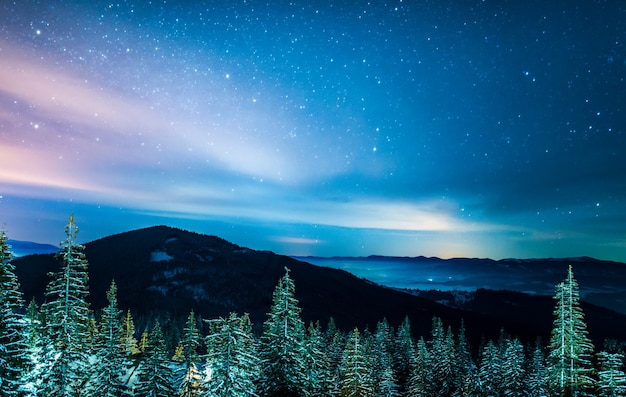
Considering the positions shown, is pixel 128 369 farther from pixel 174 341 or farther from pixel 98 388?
pixel 174 341

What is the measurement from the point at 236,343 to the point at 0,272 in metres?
13.8

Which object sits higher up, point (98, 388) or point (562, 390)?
point (562, 390)

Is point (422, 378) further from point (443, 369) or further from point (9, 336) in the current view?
point (9, 336)

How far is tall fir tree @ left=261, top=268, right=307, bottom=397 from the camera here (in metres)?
27.2

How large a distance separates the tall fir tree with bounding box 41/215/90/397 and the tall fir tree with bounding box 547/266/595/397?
29984 millimetres

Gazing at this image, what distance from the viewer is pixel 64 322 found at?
909 inches

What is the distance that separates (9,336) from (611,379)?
115 ft

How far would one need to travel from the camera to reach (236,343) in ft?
86.5

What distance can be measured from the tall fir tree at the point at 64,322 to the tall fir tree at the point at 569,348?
30.0 meters

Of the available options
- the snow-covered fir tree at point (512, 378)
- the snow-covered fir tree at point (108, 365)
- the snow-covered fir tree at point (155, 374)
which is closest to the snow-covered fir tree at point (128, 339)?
the snow-covered fir tree at point (108, 365)

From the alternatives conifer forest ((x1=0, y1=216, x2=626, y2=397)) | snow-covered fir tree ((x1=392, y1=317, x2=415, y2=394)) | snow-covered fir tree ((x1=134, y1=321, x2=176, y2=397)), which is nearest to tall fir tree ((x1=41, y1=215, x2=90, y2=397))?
conifer forest ((x1=0, y1=216, x2=626, y2=397))

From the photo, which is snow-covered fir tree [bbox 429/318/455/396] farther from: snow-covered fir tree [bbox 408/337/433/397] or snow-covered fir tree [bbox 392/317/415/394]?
snow-covered fir tree [bbox 392/317/415/394]

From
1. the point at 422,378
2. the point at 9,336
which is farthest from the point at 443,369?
the point at 9,336

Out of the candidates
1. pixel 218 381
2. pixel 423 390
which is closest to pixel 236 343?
pixel 218 381
